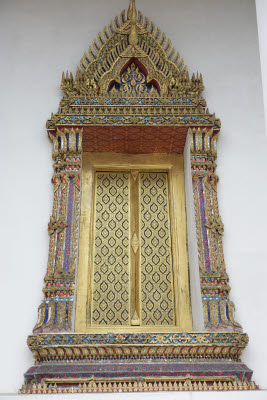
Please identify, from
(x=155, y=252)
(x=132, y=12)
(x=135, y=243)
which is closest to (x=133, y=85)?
(x=132, y=12)

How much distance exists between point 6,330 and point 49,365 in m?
0.58

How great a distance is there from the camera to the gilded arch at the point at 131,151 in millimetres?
4602

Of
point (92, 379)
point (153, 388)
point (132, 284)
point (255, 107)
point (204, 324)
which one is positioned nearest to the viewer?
point (153, 388)

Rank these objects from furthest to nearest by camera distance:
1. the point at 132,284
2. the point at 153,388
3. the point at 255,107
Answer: the point at 255,107 → the point at 132,284 → the point at 153,388

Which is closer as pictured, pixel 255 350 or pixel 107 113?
pixel 255 350

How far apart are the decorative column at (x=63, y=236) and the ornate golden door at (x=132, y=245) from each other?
292 mm

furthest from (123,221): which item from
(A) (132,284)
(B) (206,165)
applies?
(B) (206,165)

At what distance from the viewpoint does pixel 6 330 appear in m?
4.87

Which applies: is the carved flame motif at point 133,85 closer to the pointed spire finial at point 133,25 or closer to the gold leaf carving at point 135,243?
the pointed spire finial at point 133,25

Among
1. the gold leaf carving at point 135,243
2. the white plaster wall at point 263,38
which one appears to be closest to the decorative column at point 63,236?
the gold leaf carving at point 135,243

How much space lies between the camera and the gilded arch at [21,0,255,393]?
460 centimetres

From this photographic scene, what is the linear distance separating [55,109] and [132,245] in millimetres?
1783

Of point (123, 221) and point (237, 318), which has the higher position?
point (123, 221)

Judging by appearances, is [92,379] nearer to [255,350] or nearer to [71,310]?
[71,310]
